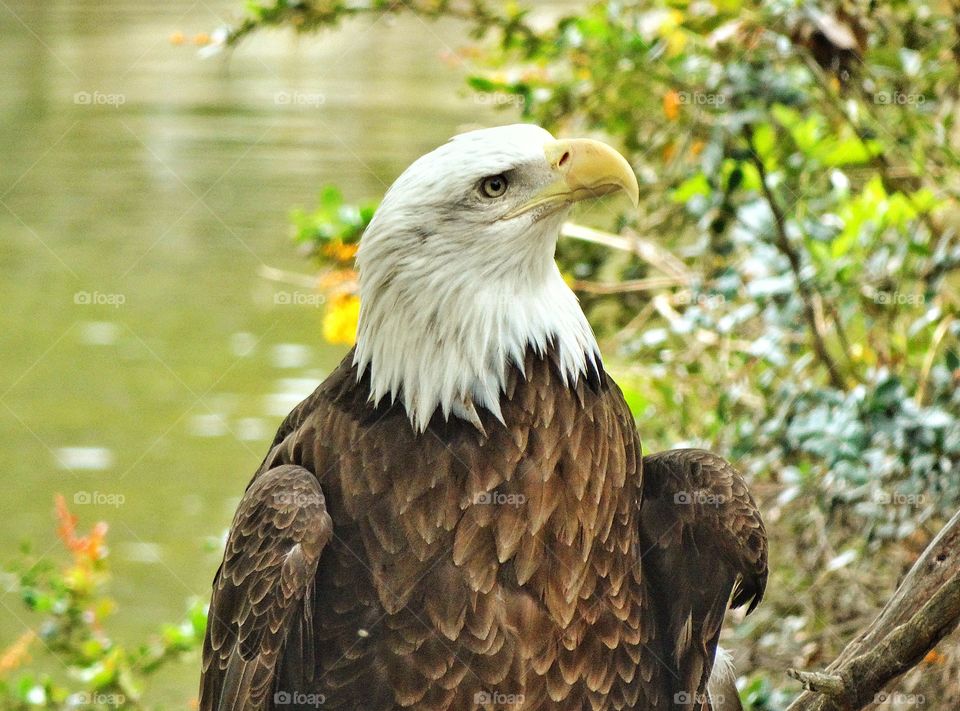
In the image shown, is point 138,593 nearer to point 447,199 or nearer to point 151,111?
point 447,199

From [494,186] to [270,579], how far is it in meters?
0.83

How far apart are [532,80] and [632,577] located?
77.6 inches

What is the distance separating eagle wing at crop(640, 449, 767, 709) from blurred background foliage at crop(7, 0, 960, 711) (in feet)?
1.66

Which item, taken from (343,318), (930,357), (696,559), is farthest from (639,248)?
(696,559)

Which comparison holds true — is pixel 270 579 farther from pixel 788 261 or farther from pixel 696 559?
pixel 788 261

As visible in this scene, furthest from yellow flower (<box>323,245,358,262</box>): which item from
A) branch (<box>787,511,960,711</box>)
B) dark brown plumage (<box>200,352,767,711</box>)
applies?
branch (<box>787,511,960,711</box>)

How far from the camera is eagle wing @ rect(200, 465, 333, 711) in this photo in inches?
95.0

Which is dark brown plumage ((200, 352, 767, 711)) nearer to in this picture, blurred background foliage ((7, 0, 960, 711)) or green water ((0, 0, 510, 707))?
blurred background foliage ((7, 0, 960, 711))

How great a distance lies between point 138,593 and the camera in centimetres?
616

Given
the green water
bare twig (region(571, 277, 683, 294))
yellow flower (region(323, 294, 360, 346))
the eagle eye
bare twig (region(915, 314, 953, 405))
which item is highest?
the eagle eye

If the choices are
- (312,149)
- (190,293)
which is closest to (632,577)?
(190,293)

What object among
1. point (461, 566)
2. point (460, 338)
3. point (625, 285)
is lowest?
point (625, 285)

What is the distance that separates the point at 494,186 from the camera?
247 cm

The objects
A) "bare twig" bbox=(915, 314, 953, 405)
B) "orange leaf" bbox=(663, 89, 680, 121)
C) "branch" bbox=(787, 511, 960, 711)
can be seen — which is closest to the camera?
"branch" bbox=(787, 511, 960, 711)
